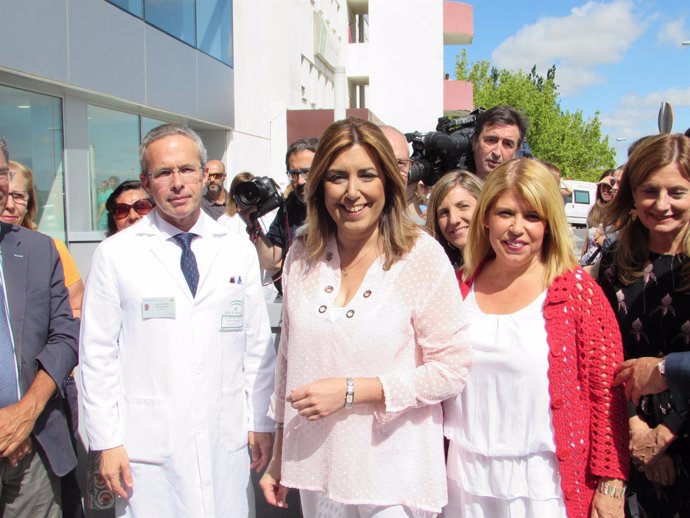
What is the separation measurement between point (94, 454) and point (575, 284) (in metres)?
2.09

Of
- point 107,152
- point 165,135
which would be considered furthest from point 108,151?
point 165,135

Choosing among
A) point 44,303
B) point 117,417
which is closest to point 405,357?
point 117,417

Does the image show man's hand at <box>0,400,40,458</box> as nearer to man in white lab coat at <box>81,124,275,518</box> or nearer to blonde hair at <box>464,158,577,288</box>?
man in white lab coat at <box>81,124,275,518</box>

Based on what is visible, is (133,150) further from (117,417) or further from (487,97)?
(487,97)

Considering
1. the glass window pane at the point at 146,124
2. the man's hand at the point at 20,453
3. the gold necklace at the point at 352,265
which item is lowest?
the man's hand at the point at 20,453

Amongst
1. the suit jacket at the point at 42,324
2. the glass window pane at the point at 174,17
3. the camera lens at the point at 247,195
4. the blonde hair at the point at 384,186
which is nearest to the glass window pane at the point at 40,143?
the glass window pane at the point at 174,17

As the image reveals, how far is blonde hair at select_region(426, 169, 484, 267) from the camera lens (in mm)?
3074

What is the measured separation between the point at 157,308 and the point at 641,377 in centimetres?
169

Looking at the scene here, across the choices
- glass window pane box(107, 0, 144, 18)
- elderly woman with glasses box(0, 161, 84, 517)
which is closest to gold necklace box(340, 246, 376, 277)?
elderly woman with glasses box(0, 161, 84, 517)

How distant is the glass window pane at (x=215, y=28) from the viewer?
40.4ft

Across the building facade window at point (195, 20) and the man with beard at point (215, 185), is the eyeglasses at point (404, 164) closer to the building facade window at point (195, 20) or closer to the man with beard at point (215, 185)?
the man with beard at point (215, 185)

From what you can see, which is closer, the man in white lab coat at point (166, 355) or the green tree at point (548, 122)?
the man in white lab coat at point (166, 355)

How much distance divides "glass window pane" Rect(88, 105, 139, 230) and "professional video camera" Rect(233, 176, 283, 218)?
597 cm

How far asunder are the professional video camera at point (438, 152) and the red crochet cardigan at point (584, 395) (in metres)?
1.58
